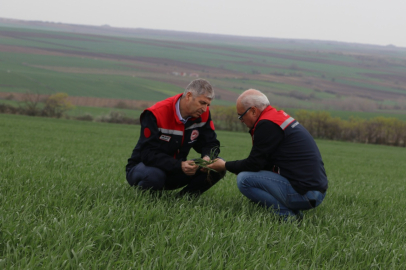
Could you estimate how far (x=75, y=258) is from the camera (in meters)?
2.85

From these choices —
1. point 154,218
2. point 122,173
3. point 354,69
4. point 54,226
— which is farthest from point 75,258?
point 354,69

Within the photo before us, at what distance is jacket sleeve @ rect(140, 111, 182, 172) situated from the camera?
511 cm

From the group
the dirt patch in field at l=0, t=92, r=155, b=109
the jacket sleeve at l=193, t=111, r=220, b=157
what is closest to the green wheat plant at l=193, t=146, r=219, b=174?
the jacket sleeve at l=193, t=111, r=220, b=157

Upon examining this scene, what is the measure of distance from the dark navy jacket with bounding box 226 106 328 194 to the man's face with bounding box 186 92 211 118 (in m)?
0.65

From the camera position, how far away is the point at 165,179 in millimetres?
5340

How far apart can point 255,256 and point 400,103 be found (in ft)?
401

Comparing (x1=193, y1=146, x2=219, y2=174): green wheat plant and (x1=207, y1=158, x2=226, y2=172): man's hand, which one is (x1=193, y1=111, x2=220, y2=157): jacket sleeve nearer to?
(x1=193, y1=146, x2=219, y2=174): green wheat plant

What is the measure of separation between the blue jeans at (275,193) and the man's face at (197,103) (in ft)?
2.92

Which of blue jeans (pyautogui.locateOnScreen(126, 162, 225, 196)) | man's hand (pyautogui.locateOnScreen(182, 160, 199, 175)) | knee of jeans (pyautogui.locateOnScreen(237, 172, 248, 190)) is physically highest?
man's hand (pyautogui.locateOnScreen(182, 160, 199, 175))

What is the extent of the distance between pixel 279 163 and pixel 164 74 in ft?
408

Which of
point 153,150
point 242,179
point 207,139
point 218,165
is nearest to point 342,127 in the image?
point 207,139

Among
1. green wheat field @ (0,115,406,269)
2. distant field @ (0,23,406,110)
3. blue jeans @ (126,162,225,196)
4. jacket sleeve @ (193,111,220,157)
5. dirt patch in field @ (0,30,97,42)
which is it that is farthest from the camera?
dirt patch in field @ (0,30,97,42)

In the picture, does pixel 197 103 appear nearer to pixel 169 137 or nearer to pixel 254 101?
pixel 169 137

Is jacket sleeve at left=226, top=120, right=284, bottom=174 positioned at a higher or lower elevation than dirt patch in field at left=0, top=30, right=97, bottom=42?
lower
